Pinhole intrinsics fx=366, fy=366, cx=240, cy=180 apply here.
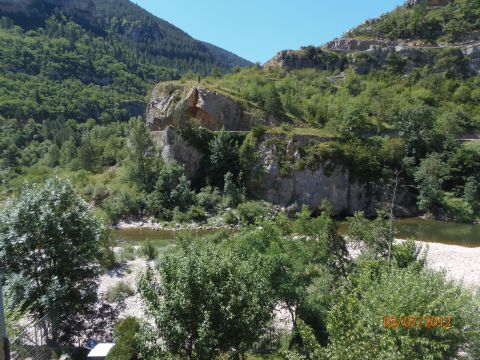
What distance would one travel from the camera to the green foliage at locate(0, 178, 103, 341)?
10.9m

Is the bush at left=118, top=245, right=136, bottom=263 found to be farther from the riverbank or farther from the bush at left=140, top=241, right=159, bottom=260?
the riverbank

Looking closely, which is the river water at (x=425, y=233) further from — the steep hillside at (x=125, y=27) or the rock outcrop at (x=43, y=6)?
the rock outcrop at (x=43, y=6)

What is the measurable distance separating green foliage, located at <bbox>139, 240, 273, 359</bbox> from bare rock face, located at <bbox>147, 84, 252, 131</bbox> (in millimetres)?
36764

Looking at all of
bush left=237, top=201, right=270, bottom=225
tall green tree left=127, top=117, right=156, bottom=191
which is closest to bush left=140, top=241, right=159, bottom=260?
bush left=237, top=201, right=270, bottom=225

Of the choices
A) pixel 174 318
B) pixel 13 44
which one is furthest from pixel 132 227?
pixel 13 44

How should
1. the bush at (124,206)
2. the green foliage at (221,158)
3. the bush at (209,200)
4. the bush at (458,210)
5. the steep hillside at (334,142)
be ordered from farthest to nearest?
the green foliage at (221,158)
the steep hillside at (334,142)
the bush at (458,210)
the bush at (209,200)
the bush at (124,206)

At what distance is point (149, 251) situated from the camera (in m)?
24.4

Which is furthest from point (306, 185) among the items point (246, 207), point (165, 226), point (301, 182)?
point (165, 226)

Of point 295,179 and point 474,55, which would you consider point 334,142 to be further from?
point 474,55

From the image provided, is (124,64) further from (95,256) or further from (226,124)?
(95,256)

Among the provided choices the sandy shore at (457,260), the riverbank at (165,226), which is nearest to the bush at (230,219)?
the riverbank at (165,226)
